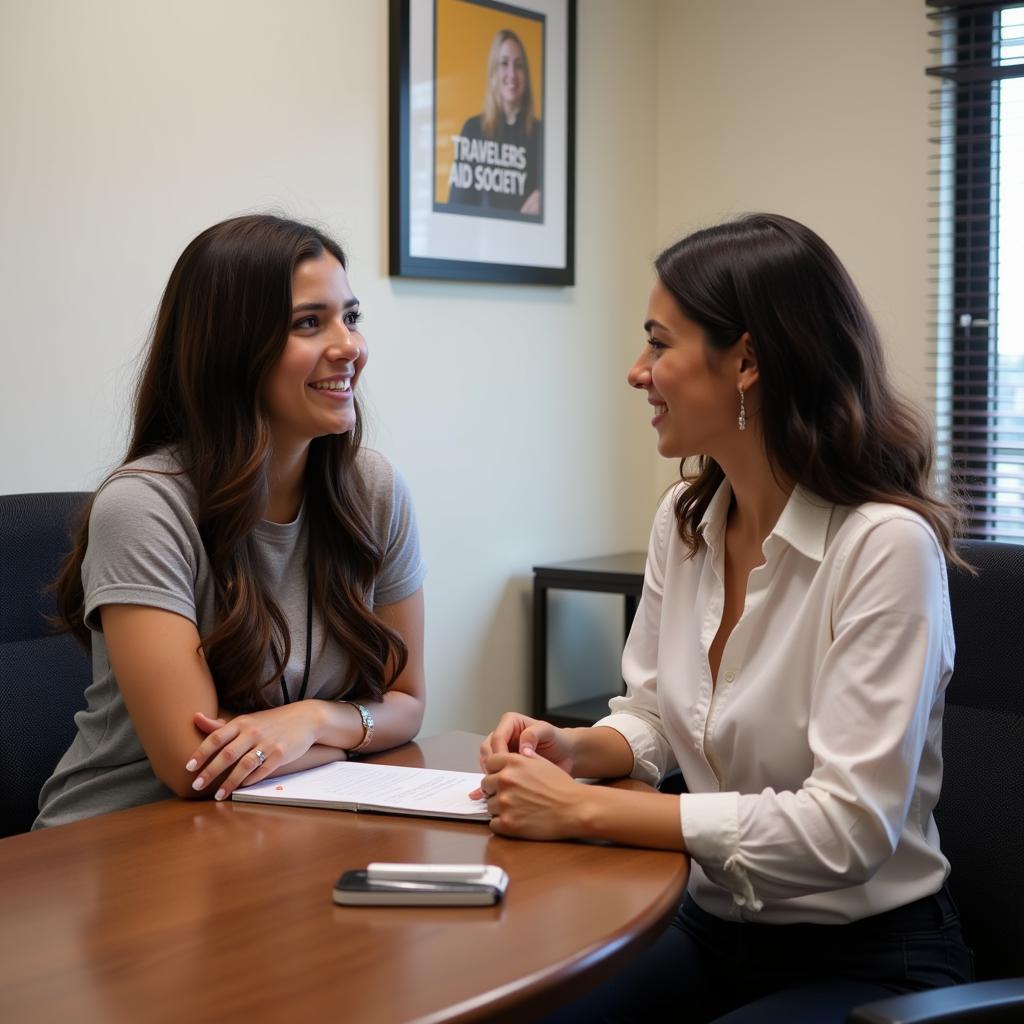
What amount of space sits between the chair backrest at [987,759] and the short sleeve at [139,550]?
3.24 ft

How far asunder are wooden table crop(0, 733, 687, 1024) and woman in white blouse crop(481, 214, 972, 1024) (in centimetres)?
12

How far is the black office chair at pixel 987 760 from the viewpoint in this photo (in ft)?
5.28

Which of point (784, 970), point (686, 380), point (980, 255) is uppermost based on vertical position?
point (980, 255)

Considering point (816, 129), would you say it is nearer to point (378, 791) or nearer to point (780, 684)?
point (780, 684)

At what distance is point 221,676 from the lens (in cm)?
179

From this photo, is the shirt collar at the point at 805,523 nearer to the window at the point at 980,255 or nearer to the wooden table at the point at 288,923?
the wooden table at the point at 288,923

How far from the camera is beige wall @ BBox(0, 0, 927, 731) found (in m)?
2.68

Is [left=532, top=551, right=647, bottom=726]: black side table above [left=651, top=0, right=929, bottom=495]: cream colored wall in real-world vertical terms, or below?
below

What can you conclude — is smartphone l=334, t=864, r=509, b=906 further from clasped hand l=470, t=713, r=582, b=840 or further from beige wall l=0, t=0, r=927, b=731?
beige wall l=0, t=0, r=927, b=731

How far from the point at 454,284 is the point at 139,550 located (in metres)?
1.95

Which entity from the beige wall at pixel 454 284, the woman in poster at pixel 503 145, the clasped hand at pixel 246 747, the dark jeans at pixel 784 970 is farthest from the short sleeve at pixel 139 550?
the woman in poster at pixel 503 145

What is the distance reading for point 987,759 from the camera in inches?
65.3

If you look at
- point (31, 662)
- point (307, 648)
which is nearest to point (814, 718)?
point (307, 648)

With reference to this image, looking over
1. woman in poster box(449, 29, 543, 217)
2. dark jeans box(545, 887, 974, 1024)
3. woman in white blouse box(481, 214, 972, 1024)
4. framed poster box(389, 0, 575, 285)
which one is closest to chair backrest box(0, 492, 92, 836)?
woman in white blouse box(481, 214, 972, 1024)
